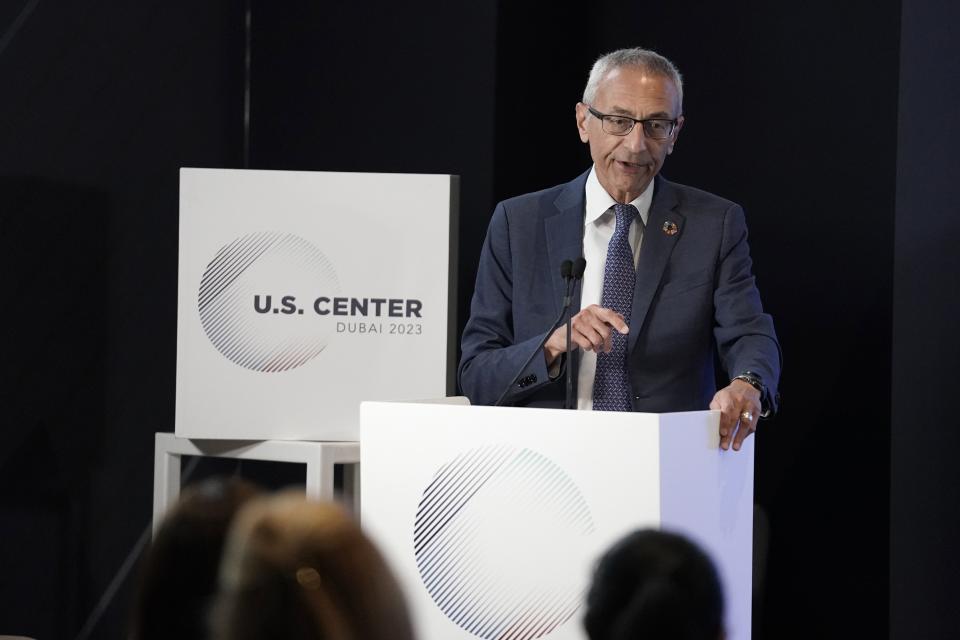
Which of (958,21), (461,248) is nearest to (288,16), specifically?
(461,248)

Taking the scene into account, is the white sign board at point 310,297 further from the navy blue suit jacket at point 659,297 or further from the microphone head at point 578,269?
the microphone head at point 578,269

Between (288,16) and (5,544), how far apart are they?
205 cm

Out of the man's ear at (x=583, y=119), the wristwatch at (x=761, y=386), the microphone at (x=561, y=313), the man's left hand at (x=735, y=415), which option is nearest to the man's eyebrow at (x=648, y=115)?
the man's ear at (x=583, y=119)

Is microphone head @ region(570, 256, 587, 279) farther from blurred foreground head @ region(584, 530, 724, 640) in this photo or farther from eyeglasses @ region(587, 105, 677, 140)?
blurred foreground head @ region(584, 530, 724, 640)

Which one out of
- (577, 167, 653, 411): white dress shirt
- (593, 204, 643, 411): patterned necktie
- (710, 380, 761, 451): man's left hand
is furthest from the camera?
(577, 167, 653, 411): white dress shirt

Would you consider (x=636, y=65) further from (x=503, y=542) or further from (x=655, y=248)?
(x=503, y=542)

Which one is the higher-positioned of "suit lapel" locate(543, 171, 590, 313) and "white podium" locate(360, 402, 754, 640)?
"suit lapel" locate(543, 171, 590, 313)

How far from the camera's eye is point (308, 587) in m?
0.99

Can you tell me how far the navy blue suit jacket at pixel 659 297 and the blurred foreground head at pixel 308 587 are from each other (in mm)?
1859

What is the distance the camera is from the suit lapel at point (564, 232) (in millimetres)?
3078

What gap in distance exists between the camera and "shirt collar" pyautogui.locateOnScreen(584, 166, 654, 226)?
3129mm

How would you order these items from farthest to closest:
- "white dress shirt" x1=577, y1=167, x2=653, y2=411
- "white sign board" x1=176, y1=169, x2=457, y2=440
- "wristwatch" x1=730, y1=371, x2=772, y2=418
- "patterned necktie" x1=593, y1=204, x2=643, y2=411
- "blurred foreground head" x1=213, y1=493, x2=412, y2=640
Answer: "white sign board" x1=176, y1=169, x2=457, y2=440
"white dress shirt" x1=577, y1=167, x2=653, y2=411
"patterned necktie" x1=593, y1=204, x2=643, y2=411
"wristwatch" x1=730, y1=371, x2=772, y2=418
"blurred foreground head" x1=213, y1=493, x2=412, y2=640

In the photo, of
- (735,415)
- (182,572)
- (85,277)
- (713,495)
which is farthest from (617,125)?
(182,572)

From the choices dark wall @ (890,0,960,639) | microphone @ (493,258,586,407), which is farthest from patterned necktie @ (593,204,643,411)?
dark wall @ (890,0,960,639)
